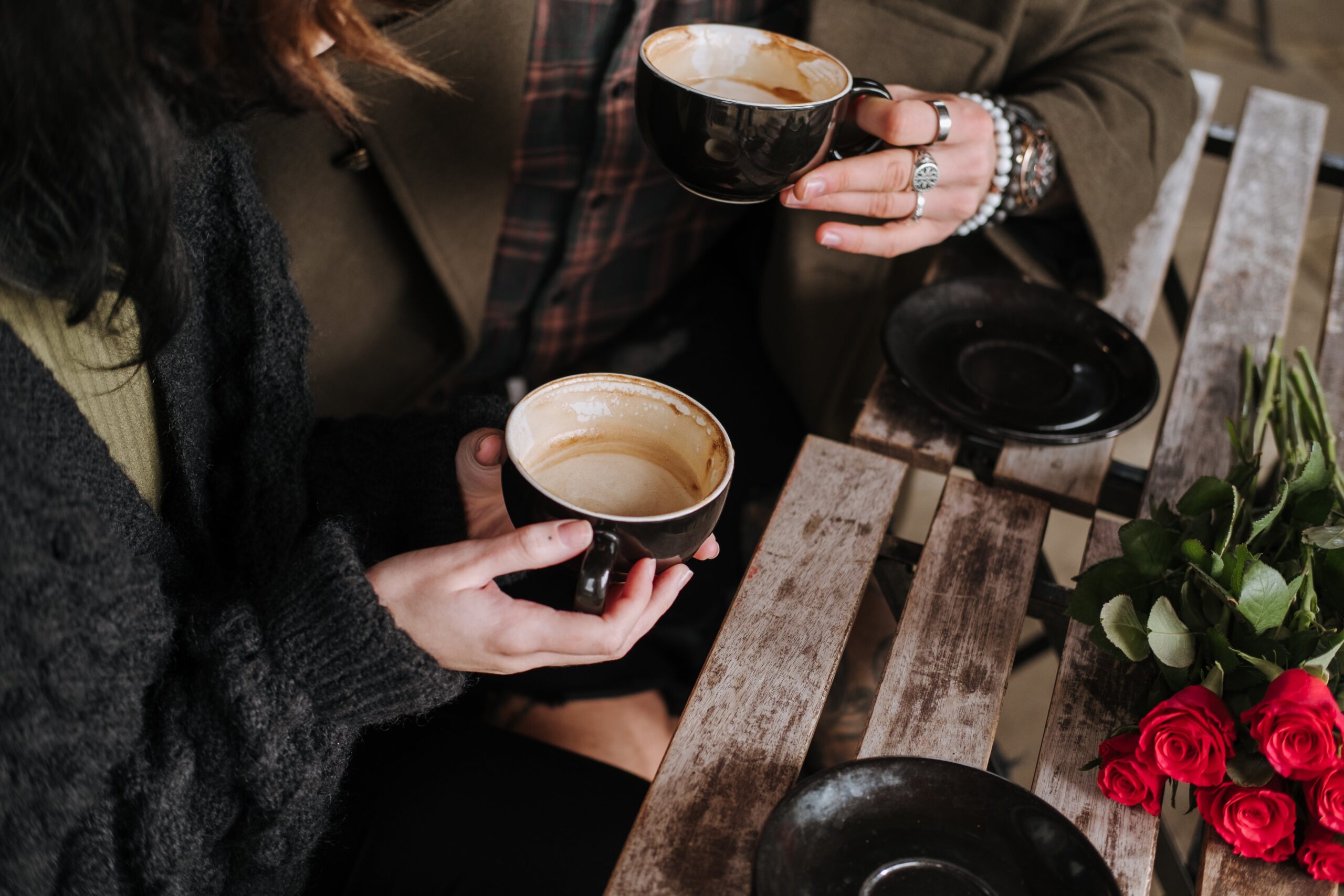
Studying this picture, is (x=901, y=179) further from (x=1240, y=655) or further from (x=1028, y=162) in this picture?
(x=1240, y=655)

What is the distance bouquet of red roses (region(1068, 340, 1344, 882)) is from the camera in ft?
2.02

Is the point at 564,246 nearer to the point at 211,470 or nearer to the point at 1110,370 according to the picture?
the point at 211,470

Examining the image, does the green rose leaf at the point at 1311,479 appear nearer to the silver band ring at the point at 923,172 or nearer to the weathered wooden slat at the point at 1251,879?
the weathered wooden slat at the point at 1251,879

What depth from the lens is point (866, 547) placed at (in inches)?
33.0

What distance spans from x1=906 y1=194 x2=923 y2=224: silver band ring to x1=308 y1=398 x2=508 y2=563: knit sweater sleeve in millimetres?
451

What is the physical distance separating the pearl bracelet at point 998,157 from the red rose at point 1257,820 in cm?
65

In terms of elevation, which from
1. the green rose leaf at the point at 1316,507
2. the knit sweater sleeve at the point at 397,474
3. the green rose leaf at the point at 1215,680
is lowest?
the knit sweater sleeve at the point at 397,474

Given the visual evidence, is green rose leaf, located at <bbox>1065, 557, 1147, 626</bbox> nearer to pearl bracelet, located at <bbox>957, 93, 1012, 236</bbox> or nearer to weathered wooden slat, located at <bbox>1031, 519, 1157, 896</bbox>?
weathered wooden slat, located at <bbox>1031, 519, 1157, 896</bbox>

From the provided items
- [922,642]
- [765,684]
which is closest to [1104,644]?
[922,642]

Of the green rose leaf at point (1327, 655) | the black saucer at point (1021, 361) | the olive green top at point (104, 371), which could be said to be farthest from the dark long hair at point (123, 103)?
the green rose leaf at point (1327, 655)

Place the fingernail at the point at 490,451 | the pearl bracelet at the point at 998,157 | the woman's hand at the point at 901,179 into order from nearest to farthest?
the fingernail at the point at 490,451, the woman's hand at the point at 901,179, the pearl bracelet at the point at 998,157

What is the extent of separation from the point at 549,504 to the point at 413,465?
0.33m

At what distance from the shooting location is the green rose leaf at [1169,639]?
0.68 m

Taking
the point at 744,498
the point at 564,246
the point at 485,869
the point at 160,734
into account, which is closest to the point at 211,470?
the point at 160,734
